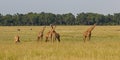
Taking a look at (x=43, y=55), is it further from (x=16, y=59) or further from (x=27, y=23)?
(x=27, y=23)

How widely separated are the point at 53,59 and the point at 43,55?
4.56 ft

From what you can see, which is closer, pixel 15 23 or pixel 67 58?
pixel 67 58

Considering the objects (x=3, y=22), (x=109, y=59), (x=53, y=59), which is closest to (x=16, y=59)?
(x=53, y=59)

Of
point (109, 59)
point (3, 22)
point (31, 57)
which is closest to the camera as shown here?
point (109, 59)

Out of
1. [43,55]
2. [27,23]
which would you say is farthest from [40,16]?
[43,55]

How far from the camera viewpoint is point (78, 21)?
5827 inches

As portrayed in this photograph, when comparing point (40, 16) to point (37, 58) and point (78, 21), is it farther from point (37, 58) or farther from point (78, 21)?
point (37, 58)

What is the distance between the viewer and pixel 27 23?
146875 mm

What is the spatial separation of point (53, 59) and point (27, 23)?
135220 mm

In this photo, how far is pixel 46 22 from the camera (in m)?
145

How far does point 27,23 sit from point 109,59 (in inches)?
5337

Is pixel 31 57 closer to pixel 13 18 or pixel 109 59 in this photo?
pixel 109 59

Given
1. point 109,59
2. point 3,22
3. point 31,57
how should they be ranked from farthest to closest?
point 3,22
point 31,57
point 109,59

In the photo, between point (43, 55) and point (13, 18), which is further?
point (13, 18)
